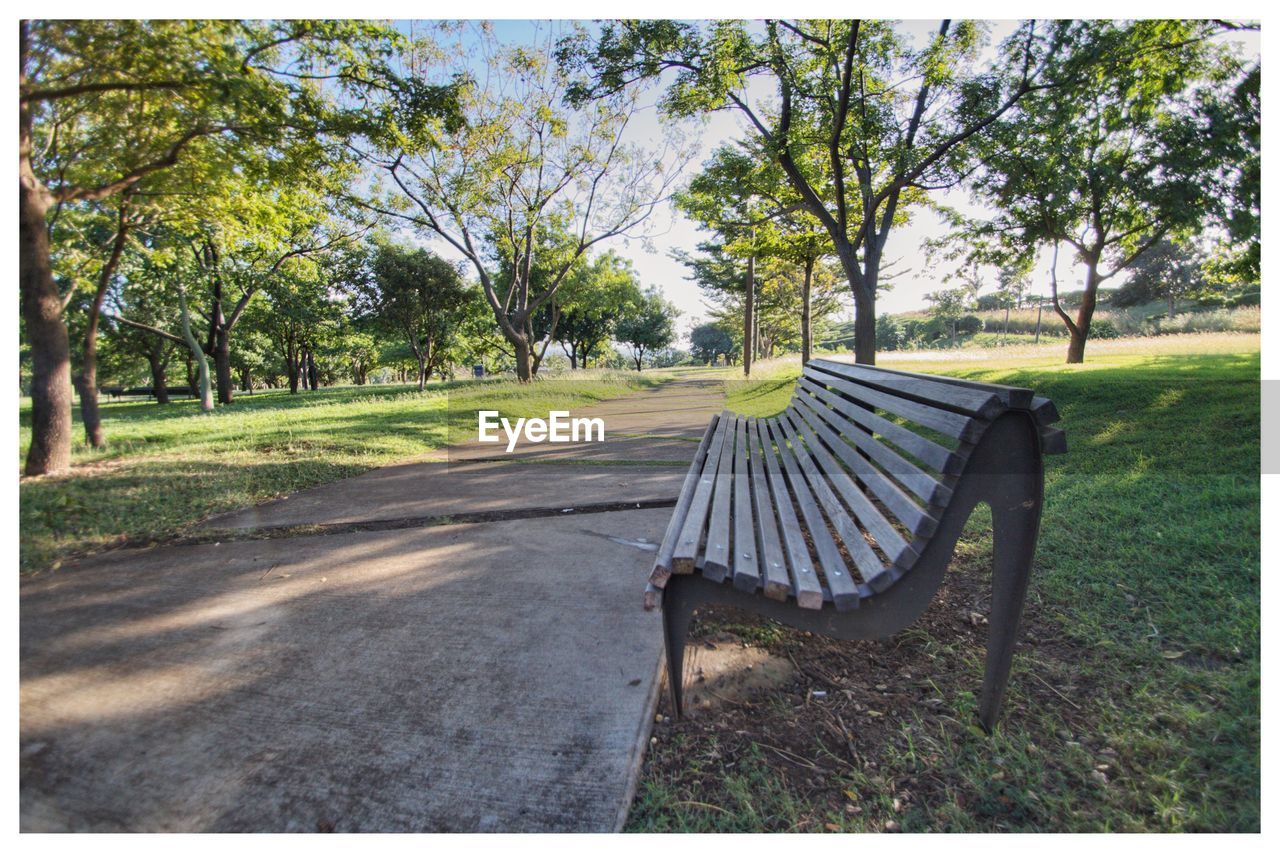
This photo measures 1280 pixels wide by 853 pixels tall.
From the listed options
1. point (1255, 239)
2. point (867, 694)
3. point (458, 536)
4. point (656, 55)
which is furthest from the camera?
point (656, 55)

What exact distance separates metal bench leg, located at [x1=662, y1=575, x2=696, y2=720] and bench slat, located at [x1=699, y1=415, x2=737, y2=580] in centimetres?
12

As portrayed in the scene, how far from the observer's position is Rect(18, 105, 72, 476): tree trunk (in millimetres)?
1488

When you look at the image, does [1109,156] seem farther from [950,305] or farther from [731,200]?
[731,200]

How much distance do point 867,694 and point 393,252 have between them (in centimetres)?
339

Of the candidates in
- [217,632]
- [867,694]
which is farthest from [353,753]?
[867,694]

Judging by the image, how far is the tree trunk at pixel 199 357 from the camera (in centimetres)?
190

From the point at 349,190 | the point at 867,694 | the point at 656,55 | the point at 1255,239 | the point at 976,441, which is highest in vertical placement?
the point at 656,55

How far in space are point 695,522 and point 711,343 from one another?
534 cm

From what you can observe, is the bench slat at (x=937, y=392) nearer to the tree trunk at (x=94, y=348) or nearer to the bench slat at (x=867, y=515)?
the bench slat at (x=867, y=515)

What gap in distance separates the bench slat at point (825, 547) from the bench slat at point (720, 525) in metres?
0.28

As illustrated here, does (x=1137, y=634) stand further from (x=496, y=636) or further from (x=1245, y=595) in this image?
(x=496, y=636)

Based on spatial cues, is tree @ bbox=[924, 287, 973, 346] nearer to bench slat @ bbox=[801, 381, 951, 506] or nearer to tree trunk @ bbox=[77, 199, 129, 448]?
bench slat @ bbox=[801, 381, 951, 506]

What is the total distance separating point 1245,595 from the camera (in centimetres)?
209

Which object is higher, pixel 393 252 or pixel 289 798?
pixel 393 252
